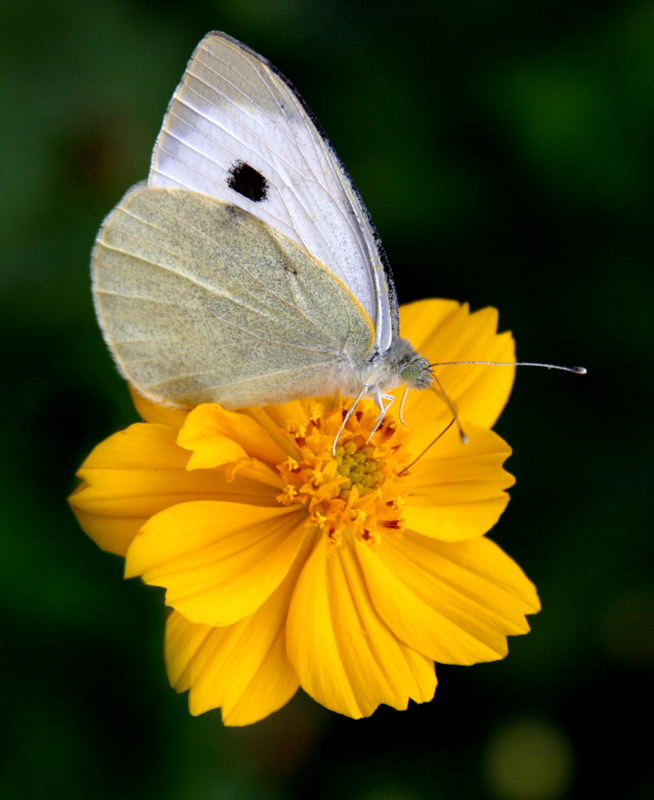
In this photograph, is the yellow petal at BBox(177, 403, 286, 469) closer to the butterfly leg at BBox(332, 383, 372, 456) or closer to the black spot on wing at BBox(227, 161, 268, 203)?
the butterfly leg at BBox(332, 383, 372, 456)

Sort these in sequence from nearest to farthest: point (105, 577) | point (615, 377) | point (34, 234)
Result: point (105, 577) → point (34, 234) → point (615, 377)

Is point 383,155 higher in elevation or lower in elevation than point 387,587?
higher

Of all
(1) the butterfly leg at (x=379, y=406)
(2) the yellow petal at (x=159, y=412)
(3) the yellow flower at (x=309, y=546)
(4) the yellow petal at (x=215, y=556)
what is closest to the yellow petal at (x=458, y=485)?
(3) the yellow flower at (x=309, y=546)

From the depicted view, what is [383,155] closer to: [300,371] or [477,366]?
[477,366]

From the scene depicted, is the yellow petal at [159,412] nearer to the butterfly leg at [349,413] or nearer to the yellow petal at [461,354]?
the butterfly leg at [349,413]

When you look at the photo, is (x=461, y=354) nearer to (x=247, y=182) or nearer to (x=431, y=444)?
(x=431, y=444)

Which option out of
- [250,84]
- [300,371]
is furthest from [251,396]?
[250,84]
